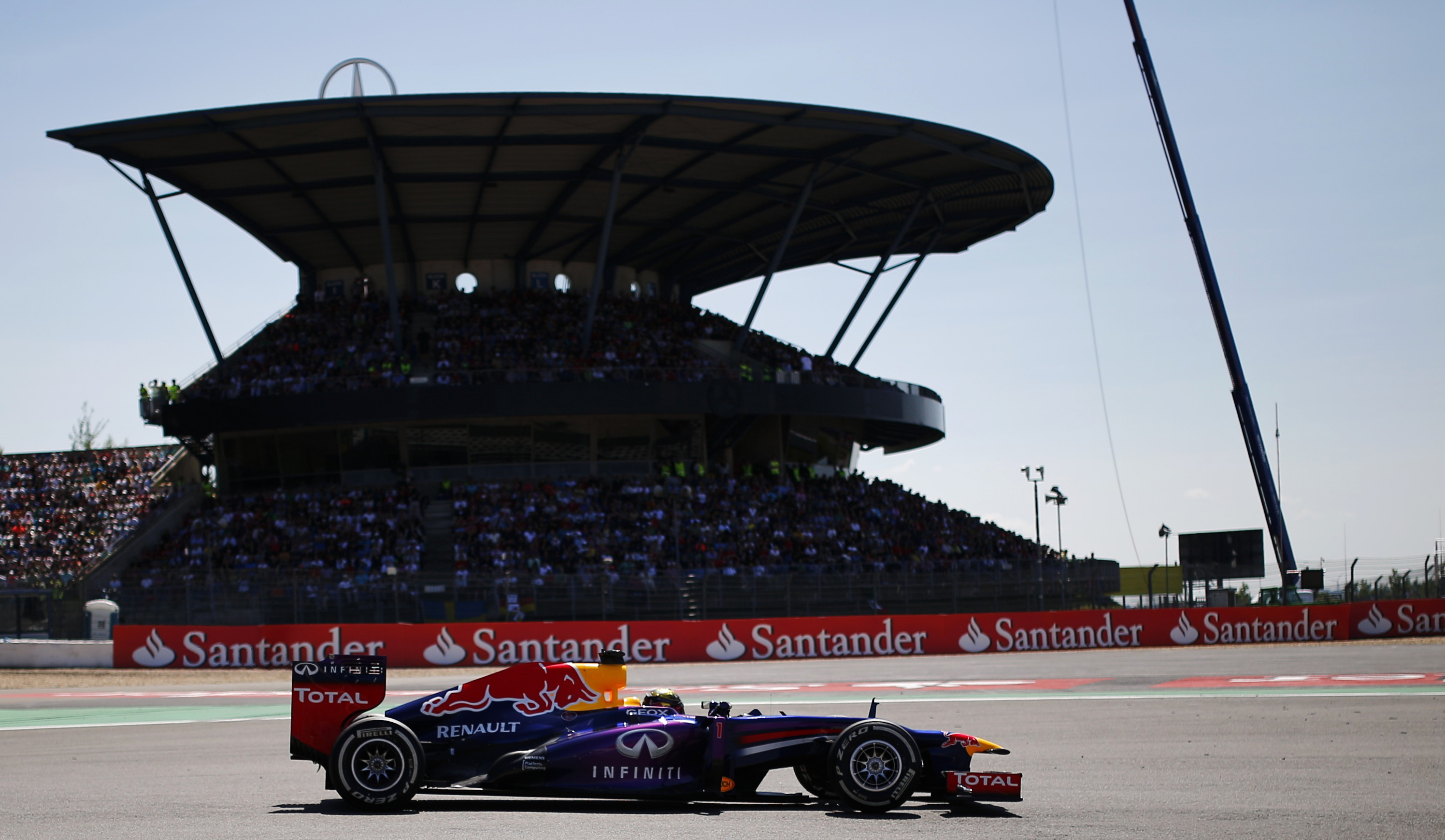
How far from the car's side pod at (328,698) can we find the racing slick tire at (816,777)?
9.26 feet

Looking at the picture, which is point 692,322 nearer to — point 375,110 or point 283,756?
point 375,110

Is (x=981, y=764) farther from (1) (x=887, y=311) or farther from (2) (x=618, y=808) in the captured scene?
(1) (x=887, y=311)

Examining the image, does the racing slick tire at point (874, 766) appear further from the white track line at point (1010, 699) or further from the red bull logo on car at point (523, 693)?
→ the white track line at point (1010, 699)

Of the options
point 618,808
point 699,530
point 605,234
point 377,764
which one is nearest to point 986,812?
point 618,808

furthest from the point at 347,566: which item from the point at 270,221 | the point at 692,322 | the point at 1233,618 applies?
the point at 1233,618

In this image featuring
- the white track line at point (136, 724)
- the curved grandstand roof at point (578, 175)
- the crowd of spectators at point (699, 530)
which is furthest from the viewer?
the curved grandstand roof at point (578, 175)

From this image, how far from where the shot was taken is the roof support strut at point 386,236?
39.3 metres

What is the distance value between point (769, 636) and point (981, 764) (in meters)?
18.5

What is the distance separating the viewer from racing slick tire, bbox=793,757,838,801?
27.8 ft

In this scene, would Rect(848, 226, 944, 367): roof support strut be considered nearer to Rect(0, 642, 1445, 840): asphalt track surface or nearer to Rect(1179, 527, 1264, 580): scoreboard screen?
Rect(1179, 527, 1264, 580): scoreboard screen

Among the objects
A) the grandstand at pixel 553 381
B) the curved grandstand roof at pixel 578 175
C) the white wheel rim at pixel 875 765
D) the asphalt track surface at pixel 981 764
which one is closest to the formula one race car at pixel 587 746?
the white wheel rim at pixel 875 765

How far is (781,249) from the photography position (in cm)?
4466

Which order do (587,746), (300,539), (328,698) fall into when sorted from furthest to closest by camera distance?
(300,539)
(328,698)
(587,746)

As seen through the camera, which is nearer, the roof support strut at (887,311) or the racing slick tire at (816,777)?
the racing slick tire at (816,777)
